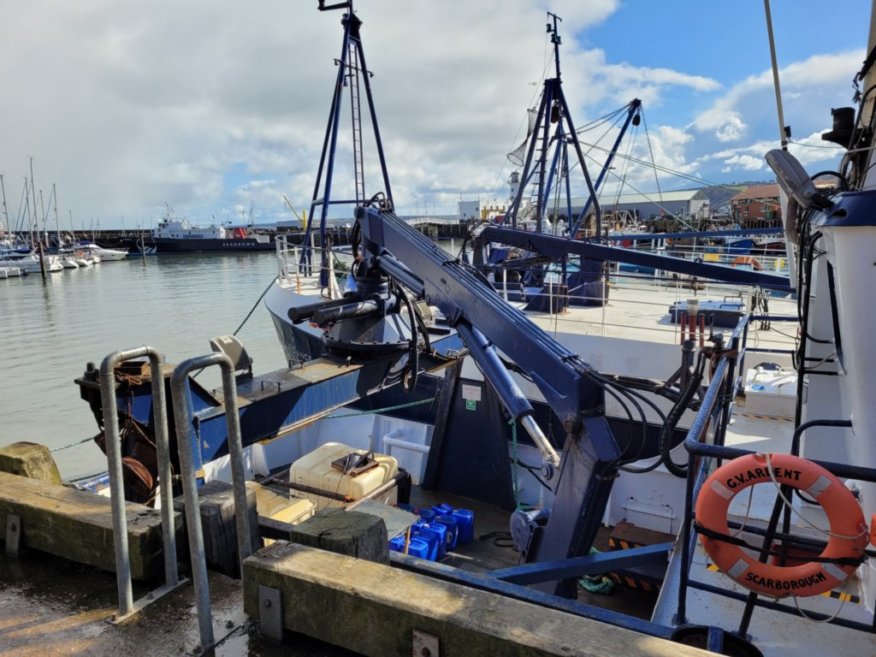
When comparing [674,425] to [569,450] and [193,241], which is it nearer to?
[569,450]

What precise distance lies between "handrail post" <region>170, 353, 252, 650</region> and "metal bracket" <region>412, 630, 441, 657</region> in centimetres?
97

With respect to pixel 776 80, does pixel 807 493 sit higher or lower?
lower

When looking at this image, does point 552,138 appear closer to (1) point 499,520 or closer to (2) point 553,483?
(1) point 499,520

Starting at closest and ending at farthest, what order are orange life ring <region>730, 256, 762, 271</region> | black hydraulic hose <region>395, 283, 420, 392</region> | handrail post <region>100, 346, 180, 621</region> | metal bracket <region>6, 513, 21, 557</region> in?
handrail post <region>100, 346, 180, 621</region> → metal bracket <region>6, 513, 21, 557</region> → black hydraulic hose <region>395, 283, 420, 392</region> → orange life ring <region>730, 256, 762, 271</region>

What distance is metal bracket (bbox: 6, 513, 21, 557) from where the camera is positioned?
3.45m

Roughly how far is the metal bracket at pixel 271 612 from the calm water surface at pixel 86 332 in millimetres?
10243

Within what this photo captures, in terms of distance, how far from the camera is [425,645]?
2.40m

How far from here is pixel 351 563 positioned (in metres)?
2.80

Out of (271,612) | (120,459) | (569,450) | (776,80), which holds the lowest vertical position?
(271,612)

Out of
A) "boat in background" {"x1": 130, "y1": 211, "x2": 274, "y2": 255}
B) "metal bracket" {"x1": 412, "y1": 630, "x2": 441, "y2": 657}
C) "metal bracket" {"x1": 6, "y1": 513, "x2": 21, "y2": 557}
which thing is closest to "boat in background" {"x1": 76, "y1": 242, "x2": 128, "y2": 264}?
"boat in background" {"x1": 130, "y1": 211, "x2": 274, "y2": 255}

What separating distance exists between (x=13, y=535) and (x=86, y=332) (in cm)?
2504

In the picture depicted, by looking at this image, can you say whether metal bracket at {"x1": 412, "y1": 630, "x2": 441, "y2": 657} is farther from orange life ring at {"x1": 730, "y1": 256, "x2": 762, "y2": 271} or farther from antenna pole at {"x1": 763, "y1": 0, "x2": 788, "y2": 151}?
orange life ring at {"x1": 730, "y1": 256, "x2": 762, "y2": 271}

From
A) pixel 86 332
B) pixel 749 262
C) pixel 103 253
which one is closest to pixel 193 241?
pixel 103 253

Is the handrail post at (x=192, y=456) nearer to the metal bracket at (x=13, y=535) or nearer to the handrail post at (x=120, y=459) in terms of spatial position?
the handrail post at (x=120, y=459)
